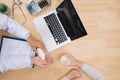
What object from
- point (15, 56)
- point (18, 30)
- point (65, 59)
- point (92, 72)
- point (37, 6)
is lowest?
point (92, 72)

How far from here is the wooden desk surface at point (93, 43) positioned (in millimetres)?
1325

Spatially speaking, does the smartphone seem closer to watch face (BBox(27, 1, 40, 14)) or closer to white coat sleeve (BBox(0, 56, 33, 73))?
watch face (BBox(27, 1, 40, 14))

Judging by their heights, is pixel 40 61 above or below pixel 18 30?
below

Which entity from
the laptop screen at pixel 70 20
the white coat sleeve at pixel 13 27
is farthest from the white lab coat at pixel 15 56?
the laptop screen at pixel 70 20

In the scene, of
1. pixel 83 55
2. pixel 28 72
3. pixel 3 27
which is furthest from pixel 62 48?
pixel 3 27

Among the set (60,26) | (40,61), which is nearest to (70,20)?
(60,26)

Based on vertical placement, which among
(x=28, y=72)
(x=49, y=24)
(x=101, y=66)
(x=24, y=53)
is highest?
(x=49, y=24)

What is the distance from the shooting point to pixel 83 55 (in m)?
1.35

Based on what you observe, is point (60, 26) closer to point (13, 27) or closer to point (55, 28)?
point (55, 28)

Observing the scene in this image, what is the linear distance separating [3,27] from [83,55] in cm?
49

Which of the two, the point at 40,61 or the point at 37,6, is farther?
the point at 37,6

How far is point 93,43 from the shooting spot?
136cm

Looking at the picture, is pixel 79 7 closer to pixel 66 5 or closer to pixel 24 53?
pixel 66 5

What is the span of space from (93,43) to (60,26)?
0.22 meters
